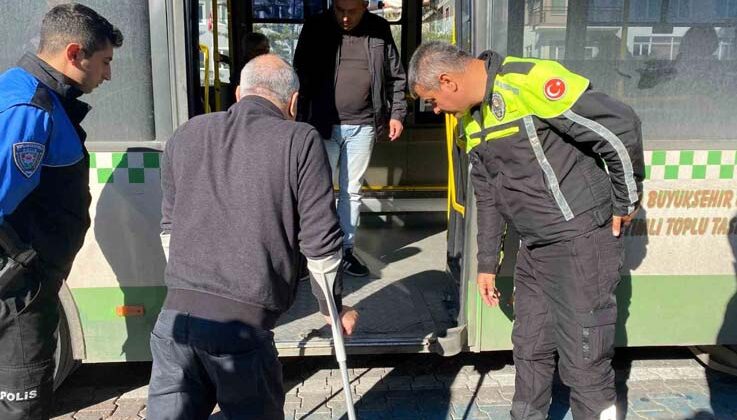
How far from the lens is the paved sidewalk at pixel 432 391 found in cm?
341

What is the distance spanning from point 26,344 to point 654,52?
3002 millimetres

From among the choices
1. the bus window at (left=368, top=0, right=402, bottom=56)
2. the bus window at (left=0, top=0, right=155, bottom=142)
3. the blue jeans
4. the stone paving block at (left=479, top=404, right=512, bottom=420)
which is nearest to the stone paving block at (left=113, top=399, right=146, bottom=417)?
the bus window at (left=0, top=0, right=155, bottom=142)

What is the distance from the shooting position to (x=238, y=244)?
2061 mm

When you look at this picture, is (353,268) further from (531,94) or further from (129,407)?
(531,94)

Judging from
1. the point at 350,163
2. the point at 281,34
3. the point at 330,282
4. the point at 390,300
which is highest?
the point at 281,34

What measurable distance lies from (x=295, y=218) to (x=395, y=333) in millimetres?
1593

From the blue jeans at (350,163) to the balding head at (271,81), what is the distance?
2.01 metres

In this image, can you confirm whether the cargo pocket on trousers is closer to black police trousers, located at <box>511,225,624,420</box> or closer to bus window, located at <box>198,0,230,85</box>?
black police trousers, located at <box>511,225,624,420</box>

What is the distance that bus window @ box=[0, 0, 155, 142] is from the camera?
2938 millimetres

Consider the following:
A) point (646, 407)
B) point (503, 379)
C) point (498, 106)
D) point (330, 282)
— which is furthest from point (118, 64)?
point (646, 407)

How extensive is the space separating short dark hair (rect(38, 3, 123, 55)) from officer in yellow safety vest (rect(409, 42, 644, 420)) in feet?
4.00

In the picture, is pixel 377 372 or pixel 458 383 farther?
pixel 377 372

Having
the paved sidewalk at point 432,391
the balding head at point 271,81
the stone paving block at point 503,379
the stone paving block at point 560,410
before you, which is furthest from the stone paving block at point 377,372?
the balding head at point 271,81

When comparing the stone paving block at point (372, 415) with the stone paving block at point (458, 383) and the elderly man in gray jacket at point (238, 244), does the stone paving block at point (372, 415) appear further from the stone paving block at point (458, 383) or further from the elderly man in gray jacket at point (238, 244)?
the elderly man in gray jacket at point (238, 244)
